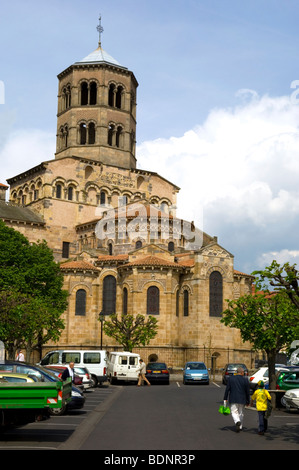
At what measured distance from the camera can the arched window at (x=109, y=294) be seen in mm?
53719

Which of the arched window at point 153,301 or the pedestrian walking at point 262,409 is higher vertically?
the arched window at point 153,301

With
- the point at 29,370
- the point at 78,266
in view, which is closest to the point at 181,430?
the point at 29,370

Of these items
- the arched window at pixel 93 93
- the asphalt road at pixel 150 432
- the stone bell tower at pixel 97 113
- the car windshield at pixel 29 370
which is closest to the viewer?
the asphalt road at pixel 150 432

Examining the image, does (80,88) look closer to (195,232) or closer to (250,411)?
(195,232)

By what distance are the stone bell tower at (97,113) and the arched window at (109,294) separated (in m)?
16.2

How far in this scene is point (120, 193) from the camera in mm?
65688

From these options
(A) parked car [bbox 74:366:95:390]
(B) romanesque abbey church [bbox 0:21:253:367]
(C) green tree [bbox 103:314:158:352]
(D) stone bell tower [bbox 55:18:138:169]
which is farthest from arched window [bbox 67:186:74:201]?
(A) parked car [bbox 74:366:95:390]

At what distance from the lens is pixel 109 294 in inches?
2127

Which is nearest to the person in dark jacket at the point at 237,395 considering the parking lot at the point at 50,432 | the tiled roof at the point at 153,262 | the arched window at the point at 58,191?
the parking lot at the point at 50,432

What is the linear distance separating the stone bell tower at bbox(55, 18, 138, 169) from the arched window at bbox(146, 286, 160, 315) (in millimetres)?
19269

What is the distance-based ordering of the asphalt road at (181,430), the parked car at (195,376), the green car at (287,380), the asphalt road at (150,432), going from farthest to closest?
the parked car at (195,376) < the green car at (287,380) < the asphalt road at (181,430) < the asphalt road at (150,432)

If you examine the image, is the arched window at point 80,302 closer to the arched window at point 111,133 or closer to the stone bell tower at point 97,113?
the stone bell tower at point 97,113

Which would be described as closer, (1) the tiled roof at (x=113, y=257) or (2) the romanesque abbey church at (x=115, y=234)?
(2) the romanesque abbey church at (x=115, y=234)

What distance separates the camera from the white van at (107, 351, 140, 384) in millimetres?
37031
